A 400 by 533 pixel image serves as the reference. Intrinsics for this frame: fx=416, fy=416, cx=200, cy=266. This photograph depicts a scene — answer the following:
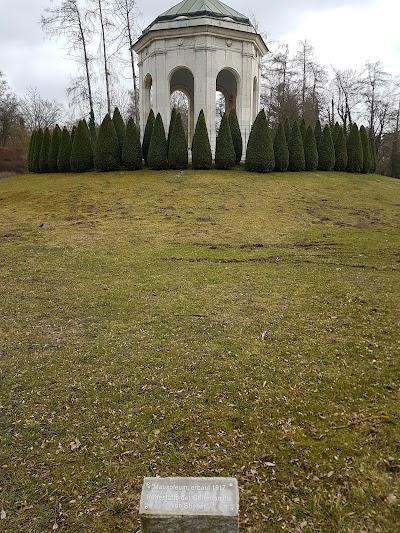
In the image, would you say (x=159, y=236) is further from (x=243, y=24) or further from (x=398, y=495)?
(x=243, y=24)

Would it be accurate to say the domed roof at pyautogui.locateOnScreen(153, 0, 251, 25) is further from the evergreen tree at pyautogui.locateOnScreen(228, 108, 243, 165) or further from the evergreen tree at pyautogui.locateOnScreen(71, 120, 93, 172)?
the evergreen tree at pyautogui.locateOnScreen(71, 120, 93, 172)

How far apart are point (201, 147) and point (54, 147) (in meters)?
7.07

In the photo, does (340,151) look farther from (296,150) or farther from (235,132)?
(235,132)

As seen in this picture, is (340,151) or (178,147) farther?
(340,151)

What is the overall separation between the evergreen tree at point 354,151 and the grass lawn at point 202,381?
12.0 m

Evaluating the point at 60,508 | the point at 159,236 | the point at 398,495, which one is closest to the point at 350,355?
the point at 398,495

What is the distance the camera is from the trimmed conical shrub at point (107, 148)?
58.6ft

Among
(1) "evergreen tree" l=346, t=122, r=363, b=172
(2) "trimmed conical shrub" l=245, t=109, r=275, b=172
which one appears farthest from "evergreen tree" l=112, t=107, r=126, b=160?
(1) "evergreen tree" l=346, t=122, r=363, b=172

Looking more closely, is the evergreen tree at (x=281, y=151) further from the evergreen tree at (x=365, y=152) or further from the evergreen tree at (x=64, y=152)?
the evergreen tree at (x=64, y=152)

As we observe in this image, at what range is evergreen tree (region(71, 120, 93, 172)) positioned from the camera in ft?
61.4

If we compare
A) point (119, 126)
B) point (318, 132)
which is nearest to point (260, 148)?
point (318, 132)

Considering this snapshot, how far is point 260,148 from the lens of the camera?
1823 cm

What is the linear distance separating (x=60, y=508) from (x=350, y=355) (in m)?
3.26

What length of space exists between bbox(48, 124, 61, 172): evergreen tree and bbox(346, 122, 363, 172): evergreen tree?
14099 mm
